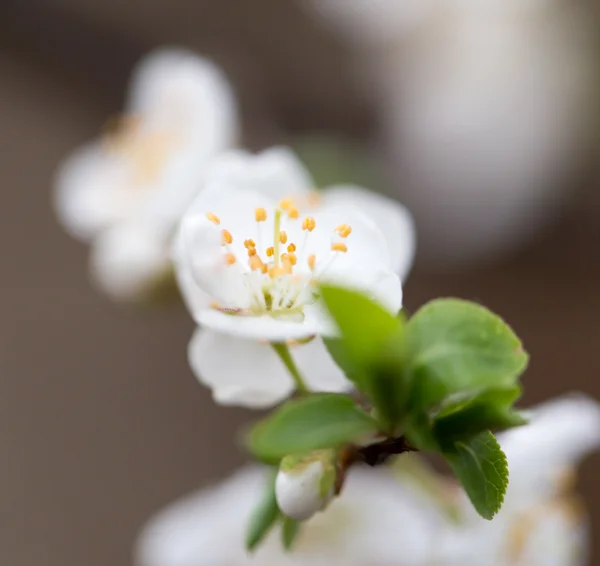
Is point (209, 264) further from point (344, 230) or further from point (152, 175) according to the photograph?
point (152, 175)

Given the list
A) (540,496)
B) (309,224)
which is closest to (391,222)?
(309,224)

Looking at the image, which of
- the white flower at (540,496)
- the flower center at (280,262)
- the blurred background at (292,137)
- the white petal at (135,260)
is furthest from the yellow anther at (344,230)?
the blurred background at (292,137)

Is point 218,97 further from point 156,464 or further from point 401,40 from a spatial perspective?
point 401,40

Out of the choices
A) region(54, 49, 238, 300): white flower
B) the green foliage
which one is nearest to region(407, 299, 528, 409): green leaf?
the green foliage

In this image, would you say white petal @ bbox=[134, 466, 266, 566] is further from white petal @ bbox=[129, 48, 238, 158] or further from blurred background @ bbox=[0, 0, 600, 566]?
blurred background @ bbox=[0, 0, 600, 566]

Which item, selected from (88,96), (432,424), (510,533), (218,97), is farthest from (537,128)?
(432,424)
